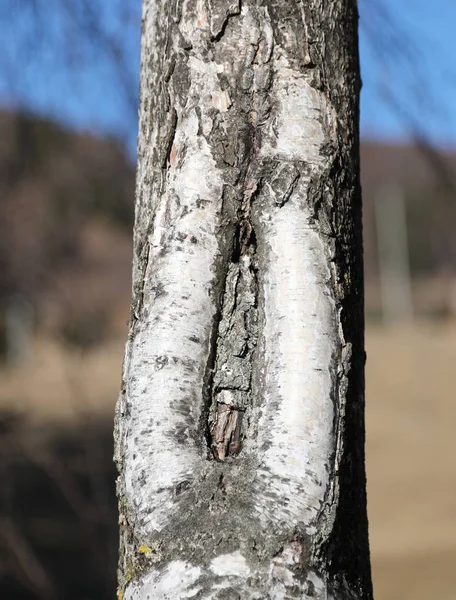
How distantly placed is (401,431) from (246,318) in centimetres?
1029

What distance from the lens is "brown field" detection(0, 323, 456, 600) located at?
5996 millimetres

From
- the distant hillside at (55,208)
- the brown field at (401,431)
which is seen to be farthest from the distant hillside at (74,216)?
the brown field at (401,431)

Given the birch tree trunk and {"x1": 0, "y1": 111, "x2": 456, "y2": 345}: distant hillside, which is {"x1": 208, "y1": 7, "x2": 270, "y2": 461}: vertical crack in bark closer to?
the birch tree trunk

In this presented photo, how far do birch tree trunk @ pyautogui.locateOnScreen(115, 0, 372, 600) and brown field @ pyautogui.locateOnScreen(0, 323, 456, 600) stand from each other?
12.1 feet

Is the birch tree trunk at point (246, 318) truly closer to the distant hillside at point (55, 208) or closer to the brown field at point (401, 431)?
the distant hillside at point (55, 208)

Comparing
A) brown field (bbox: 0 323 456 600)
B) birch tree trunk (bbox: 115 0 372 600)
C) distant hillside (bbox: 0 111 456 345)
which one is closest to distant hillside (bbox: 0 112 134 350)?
distant hillside (bbox: 0 111 456 345)

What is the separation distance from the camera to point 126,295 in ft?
73.5

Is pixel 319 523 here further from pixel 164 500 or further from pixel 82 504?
pixel 82 504

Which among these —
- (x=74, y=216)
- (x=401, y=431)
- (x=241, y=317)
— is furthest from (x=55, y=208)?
(x=241, y=317)

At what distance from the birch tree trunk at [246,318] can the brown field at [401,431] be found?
368 cm

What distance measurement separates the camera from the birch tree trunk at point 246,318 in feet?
3.73

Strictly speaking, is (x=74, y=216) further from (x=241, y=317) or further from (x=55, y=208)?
(x=241, y=317)

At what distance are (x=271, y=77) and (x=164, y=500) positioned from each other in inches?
28.0

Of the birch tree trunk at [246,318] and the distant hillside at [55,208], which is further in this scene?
the distant hillside at [55,208]
